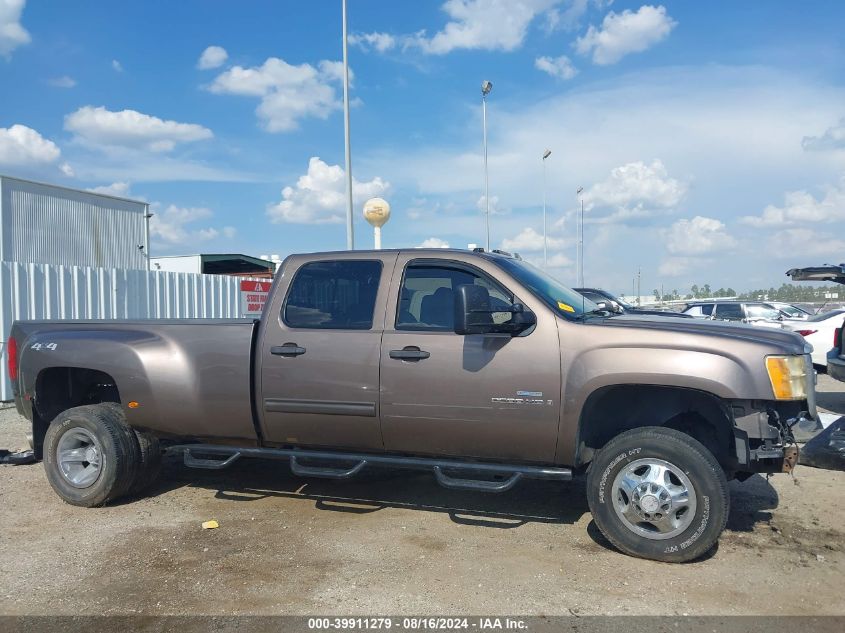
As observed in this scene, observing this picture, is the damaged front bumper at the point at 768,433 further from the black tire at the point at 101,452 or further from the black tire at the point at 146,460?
the black tire at the point at 101,452

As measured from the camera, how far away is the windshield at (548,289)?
463 cm

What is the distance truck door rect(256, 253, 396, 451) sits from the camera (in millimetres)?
4738

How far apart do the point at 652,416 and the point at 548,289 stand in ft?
3.71

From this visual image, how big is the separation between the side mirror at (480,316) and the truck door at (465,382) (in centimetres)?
6

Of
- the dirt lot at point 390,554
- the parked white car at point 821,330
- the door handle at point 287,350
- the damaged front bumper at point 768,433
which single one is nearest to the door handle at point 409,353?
the door handle at point 287,350

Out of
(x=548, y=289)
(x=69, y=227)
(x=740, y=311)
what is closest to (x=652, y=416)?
(x=548, y=289)

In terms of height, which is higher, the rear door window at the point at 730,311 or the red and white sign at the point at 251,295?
the red and white sign at the point at 251,295

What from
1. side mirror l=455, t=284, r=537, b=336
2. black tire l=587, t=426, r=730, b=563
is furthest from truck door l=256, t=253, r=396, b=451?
black tire l=587, t=426, r=730, b=563

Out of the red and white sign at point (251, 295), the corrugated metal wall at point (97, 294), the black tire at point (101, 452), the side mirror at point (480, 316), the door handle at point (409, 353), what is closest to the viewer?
the side mirror at point (480, 316)

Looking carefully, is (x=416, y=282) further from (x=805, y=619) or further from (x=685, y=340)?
(x=805, y=619)

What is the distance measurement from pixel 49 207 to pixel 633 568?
23960 millimetres

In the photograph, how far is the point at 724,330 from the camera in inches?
168

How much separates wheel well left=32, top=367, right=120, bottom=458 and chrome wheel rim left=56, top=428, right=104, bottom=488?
36 centimetres

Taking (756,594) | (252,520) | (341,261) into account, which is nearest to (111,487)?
(252,520)
